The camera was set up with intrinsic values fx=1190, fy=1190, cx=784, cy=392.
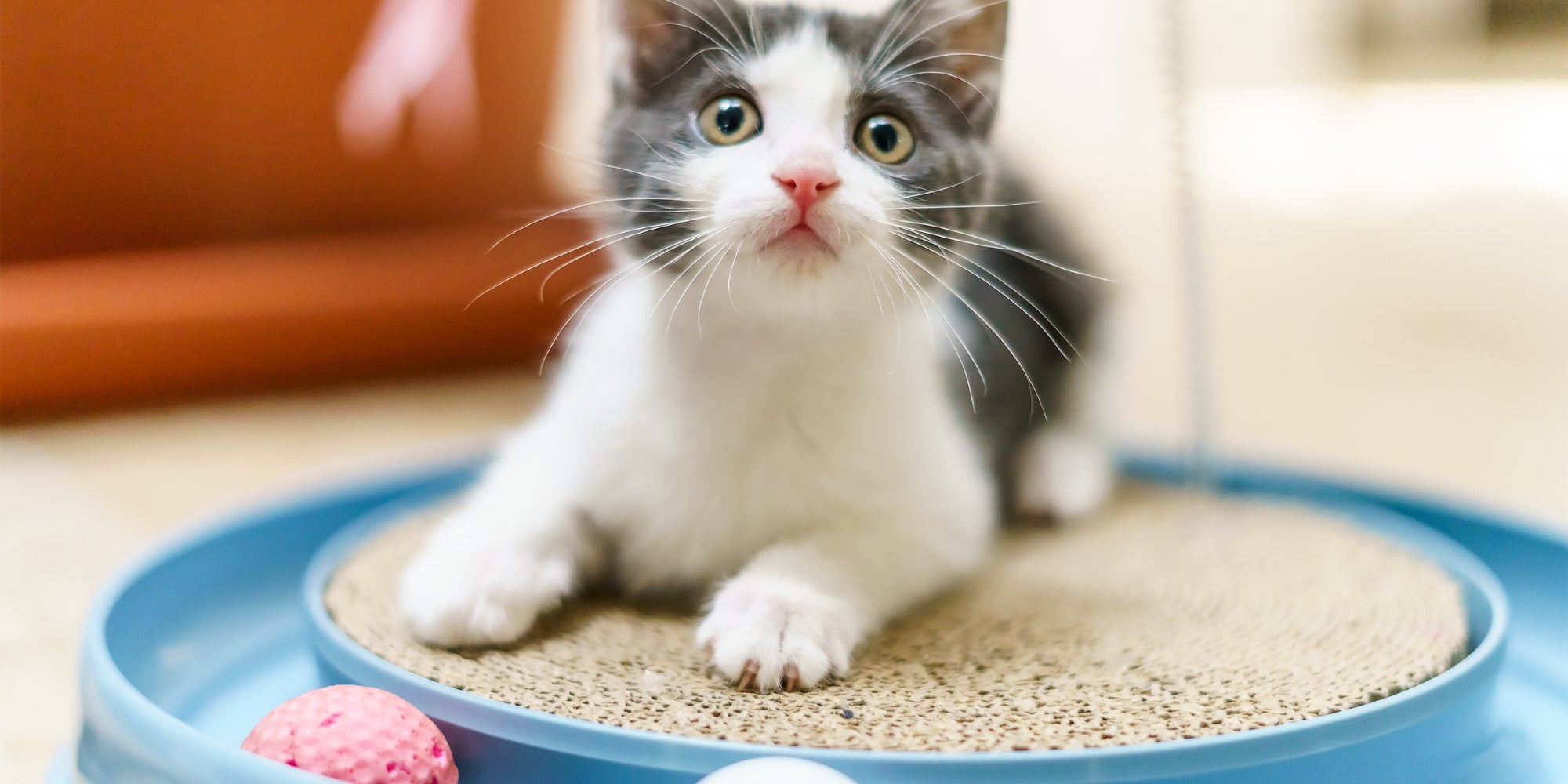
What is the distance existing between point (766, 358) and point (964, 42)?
0.39 metres

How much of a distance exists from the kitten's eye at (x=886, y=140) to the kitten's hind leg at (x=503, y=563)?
1.55 feet

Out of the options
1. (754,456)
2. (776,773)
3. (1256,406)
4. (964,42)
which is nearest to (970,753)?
(776,773)

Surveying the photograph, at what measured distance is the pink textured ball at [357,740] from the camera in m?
0.88

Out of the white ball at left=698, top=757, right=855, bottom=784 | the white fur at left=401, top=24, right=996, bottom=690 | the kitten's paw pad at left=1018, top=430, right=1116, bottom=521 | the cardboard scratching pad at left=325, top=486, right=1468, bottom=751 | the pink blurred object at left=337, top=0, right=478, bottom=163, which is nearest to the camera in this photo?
the white ball at left=698, top=757, right=855, bottom=784

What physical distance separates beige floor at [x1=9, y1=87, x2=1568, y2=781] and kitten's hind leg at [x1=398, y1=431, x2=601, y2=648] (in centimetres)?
43

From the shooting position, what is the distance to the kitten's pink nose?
0.99 metres

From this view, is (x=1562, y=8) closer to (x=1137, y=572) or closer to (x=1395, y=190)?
(x=1395, y=190)

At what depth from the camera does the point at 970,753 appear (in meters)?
0.88

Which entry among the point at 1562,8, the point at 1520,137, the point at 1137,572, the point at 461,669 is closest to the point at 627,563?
the point at 461,669

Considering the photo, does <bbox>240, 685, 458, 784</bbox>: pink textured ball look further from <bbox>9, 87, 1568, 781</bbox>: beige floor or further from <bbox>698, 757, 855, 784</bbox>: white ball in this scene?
<bbox>9, 87, 1568, 781</bbox>: beige floor

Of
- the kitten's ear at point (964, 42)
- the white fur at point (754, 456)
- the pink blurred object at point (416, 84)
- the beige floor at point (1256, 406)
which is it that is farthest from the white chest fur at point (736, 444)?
the pink blurred object at point (416, 84)

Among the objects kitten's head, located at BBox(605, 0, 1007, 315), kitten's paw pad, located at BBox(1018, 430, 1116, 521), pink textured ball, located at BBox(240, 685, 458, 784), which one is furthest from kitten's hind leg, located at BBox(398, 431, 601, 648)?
kitten's paw pad, located at BBox(1018, 430, 1116, 521)

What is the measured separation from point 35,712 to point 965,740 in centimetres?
100

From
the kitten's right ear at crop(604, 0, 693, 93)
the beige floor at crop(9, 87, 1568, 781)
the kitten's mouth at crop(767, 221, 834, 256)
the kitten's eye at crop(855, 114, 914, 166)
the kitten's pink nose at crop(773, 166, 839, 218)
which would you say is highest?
the kitten's right ear at crop(604, 0, 693, 93)
